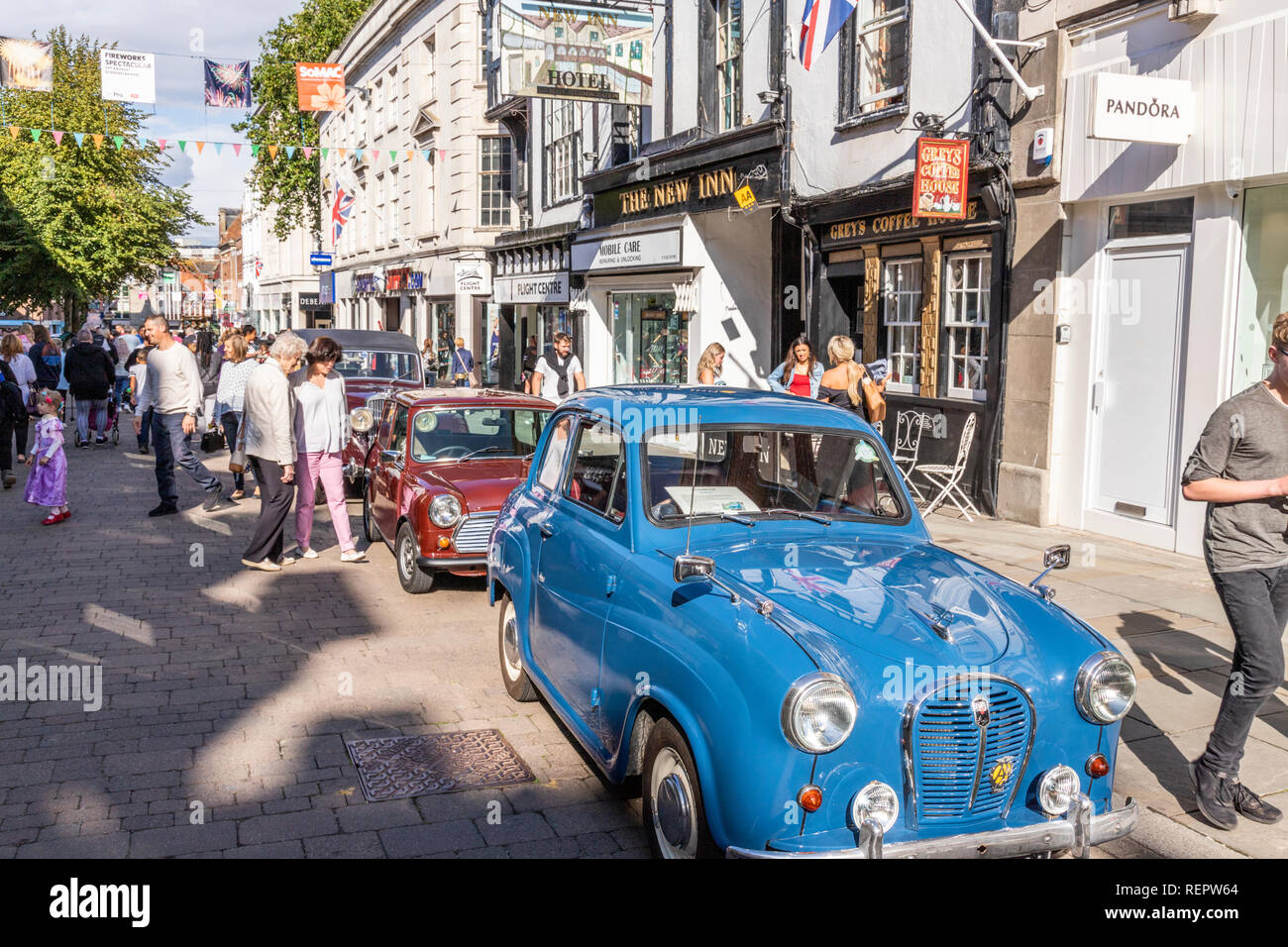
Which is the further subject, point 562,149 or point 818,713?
point 562,149

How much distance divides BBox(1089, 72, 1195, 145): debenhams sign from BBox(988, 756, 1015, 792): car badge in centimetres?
666

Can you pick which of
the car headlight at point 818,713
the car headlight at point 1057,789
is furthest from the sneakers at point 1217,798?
the car headlight at point 818,713

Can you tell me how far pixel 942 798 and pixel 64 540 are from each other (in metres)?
9.44

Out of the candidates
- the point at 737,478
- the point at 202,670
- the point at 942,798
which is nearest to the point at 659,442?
the point at 737,478

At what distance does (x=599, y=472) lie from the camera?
498 cm

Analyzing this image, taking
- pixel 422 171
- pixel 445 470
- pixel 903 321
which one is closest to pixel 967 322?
pixel 903 321

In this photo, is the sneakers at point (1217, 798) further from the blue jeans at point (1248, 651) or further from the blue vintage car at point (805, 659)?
the blue vintage car at point (805, 659)

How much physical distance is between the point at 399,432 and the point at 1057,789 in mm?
6811

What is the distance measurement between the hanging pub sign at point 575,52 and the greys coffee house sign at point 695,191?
1519 mm

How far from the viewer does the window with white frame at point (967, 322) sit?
11.4 meters

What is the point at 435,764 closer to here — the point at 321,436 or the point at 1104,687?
the point at 1104,687

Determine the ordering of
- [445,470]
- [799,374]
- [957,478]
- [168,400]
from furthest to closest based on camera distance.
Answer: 1. [168,400]
2. [957,478]
3. [799,374]
4. [445,470]

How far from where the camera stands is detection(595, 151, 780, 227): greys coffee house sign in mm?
14953

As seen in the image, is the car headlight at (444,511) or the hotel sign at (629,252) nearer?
the car headlight at (444,511)
